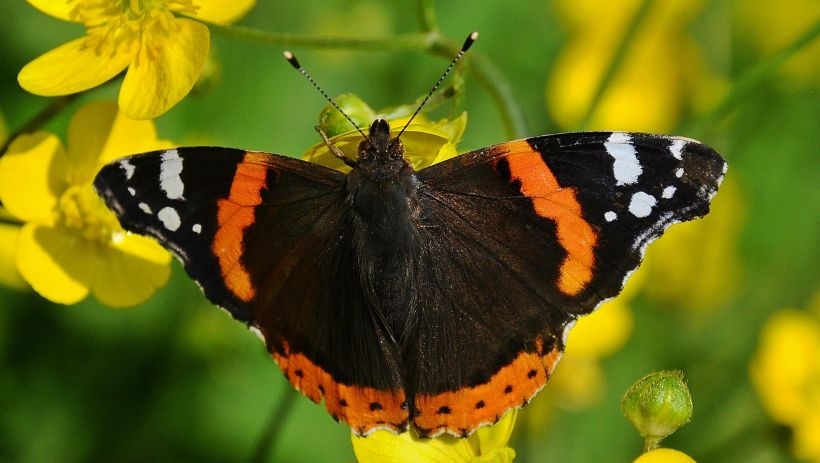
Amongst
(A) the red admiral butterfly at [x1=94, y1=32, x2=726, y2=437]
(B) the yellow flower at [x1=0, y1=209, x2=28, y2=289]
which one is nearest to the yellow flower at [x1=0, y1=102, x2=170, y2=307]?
(B) the yellow flower at [x1=0, y1=209, x2=28, y2=289]

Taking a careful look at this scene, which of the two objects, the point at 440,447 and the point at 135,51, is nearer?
the point at 440,447

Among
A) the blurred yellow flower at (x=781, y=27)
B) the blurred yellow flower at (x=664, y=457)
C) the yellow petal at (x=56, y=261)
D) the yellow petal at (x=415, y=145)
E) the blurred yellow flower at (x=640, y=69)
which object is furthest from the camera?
the blurred yellow flower at (x=781, y=27)

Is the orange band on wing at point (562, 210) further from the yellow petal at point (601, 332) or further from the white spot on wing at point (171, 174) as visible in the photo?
the yellow petal at point (601, 332)

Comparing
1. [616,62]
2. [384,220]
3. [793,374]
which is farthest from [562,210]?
[793,374]

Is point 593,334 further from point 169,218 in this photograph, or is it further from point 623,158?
point 169,218

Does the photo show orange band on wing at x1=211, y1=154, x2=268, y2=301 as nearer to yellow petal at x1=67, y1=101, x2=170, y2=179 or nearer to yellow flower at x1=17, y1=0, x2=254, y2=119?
yellow flower at x1=17, y1=0, x2=254, y2=119

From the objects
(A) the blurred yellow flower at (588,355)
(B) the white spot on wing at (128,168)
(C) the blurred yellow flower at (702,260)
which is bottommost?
(B) the white spot on wing at (128,168)

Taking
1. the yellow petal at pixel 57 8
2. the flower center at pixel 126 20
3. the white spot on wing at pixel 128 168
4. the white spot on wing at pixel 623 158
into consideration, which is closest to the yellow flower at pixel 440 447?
the white spot on wing at pixel 623 158
